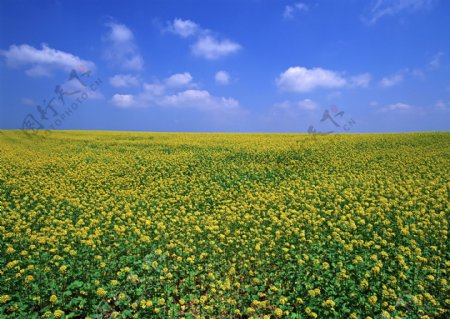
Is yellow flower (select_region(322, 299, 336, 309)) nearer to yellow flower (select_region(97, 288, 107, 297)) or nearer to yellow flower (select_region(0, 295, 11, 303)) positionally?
yellow flower (select_region(97, 288, 107, 297))

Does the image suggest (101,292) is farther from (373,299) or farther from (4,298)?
(373,299)

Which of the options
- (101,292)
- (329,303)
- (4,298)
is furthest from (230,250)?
(4,298)

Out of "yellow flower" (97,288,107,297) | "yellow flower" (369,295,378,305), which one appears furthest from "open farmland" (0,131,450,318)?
"yellow flower" (369,295,378,305)

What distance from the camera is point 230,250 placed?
7039mm

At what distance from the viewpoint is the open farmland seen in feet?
17.1

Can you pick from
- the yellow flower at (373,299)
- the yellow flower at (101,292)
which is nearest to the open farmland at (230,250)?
the yellow flower at (101,292)

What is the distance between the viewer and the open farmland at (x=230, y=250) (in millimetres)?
5207

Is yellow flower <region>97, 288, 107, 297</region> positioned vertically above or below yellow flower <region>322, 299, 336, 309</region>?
above

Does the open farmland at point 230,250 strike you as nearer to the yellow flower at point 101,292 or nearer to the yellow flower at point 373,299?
the yellow flower at point 101,292

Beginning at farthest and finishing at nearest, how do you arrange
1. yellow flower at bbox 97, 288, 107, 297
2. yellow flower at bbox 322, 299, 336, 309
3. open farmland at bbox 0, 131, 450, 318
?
open farmland at bbox 0, 131, 450, 318 → yellow flower at bbox 97, 288, 107, 297 → yellow flower at bbox 322, 299, 336, 309

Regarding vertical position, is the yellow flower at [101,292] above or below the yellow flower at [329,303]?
above

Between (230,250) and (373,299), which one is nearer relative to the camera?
(373,299)

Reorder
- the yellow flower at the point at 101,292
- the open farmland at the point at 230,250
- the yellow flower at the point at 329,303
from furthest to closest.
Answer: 1. the open farmland at the point at 230,250
2. the yellow flower at the point at 101,292
3. the yellow flower at the point at 329,303

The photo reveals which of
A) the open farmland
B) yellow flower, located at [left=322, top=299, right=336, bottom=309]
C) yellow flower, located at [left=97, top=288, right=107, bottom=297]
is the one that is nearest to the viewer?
yellow flower, located at [left=322, top=299, right=336, bottom=309]
